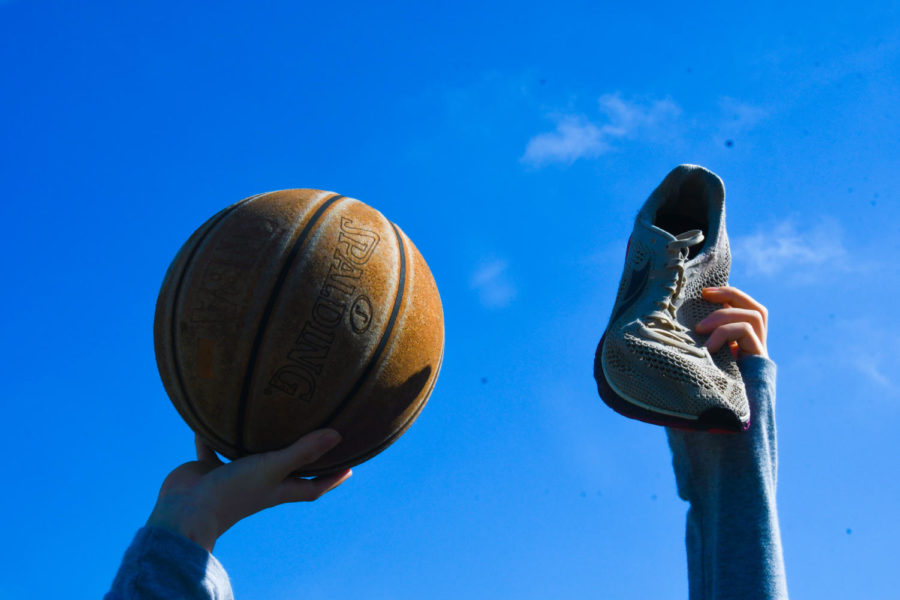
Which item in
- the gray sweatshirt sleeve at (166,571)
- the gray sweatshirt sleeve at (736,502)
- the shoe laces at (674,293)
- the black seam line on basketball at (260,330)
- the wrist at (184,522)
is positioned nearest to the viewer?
the gray sweatshirt sleeve at (166,571)

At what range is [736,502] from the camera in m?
3.26

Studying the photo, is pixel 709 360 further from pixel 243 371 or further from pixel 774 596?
pixel 243 371

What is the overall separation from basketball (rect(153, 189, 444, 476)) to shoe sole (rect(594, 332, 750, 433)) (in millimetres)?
877

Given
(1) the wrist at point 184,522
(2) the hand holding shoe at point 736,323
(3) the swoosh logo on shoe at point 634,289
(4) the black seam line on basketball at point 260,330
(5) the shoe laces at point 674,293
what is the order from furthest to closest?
(3) the swoosh logo on shoe at point 634,289, (2) the hand holding shoe at point 736,323, (5) the shoe laces at point 674,293, (4) the black seam line on basketball at point 260,330, (1) the wrist at point 184,522

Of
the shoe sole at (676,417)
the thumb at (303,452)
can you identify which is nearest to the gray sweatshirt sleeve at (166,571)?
the thumb at (303,452)

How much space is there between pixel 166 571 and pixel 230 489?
16.2 inches

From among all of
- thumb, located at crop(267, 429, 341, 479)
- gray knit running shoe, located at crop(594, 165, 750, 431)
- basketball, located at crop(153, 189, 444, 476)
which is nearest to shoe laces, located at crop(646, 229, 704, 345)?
gray knit running shoe, located at crop(594, 165, 750, 431)

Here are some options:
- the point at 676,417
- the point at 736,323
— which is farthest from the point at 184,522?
the point at 736,323

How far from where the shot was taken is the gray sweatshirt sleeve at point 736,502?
3117mm

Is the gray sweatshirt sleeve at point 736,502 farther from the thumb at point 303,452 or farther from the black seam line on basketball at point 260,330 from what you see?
the black seam line on basketball at point 260,330

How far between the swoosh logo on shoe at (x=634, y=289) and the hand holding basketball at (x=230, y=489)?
1.34m

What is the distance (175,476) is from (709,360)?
2131 millimetres

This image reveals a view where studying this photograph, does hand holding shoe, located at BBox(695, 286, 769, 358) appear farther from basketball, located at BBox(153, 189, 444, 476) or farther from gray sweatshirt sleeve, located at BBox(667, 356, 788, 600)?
basketball, located at BBox(153, 189, 444, 476)

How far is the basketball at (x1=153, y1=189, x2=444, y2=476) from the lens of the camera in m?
3.32
